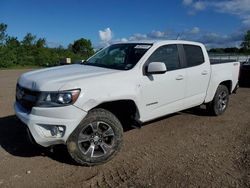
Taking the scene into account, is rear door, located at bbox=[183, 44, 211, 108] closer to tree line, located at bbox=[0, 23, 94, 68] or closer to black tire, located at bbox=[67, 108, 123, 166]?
black tire, located at bbox=[67, 108, 123, 166]

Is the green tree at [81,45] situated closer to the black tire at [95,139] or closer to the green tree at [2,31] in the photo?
the green tree at [2,31]

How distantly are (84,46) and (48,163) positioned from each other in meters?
54.5

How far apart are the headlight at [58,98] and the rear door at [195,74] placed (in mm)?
2633

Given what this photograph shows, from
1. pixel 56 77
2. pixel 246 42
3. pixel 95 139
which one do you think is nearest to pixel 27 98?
pixel 56 77

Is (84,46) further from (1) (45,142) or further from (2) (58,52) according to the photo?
(1) (45,142)

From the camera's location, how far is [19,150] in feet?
16.0

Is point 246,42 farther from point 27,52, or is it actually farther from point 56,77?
point 56,77

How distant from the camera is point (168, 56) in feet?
18.2

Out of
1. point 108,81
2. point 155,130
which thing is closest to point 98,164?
point 108,81

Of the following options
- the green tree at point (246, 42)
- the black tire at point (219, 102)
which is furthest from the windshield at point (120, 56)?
the green tree at point (246, 42)

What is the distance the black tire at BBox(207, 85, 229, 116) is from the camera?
22.6ft

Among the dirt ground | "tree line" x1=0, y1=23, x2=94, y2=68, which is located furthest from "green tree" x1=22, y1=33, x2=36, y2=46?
the dirt ground

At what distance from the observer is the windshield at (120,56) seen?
16.6 feet

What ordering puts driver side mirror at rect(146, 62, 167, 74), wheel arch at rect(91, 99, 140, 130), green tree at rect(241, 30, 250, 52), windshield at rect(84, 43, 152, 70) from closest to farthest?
wheel arch at rect(91, 99, 140, 130)
driver side mirror at rect(146, 62, 167, 74)
windshield at rect(84, 43, 152, 70)
green tree at rect(241, 30, 250, 52)
